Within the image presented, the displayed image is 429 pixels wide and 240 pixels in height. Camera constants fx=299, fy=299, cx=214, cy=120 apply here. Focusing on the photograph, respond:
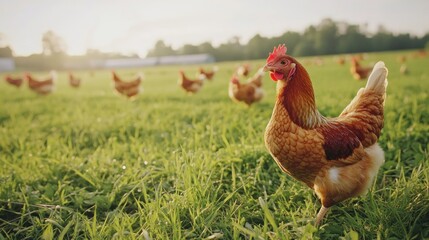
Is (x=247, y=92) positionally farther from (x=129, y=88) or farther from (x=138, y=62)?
(x=138, y=62)

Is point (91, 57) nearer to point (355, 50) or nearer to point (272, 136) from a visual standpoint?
point (355, 50)

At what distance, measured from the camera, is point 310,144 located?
2061 millimetres

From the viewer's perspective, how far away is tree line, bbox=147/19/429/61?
120ft

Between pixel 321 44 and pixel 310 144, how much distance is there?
40.9 meters

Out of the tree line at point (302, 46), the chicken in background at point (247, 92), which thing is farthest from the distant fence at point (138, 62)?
the chicken in background at point (247, 92)

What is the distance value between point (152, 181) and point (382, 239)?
191 cm

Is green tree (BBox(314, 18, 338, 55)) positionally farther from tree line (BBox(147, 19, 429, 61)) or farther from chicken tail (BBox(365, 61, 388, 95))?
chicken tail (BBox(365, 61, 388, 95))

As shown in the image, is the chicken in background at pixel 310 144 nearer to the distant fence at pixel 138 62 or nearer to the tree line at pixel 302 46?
the tree line at pixel 302 46

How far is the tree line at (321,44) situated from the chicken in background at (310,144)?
98.8 ft

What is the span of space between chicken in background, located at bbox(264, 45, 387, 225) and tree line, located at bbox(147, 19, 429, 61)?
30107 millimetres

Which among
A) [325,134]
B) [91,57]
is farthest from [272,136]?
[91,57]

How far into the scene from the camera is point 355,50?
1665 inches

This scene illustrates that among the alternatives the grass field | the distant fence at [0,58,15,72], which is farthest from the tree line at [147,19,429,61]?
the grass field

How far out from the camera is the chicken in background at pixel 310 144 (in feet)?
6.80
